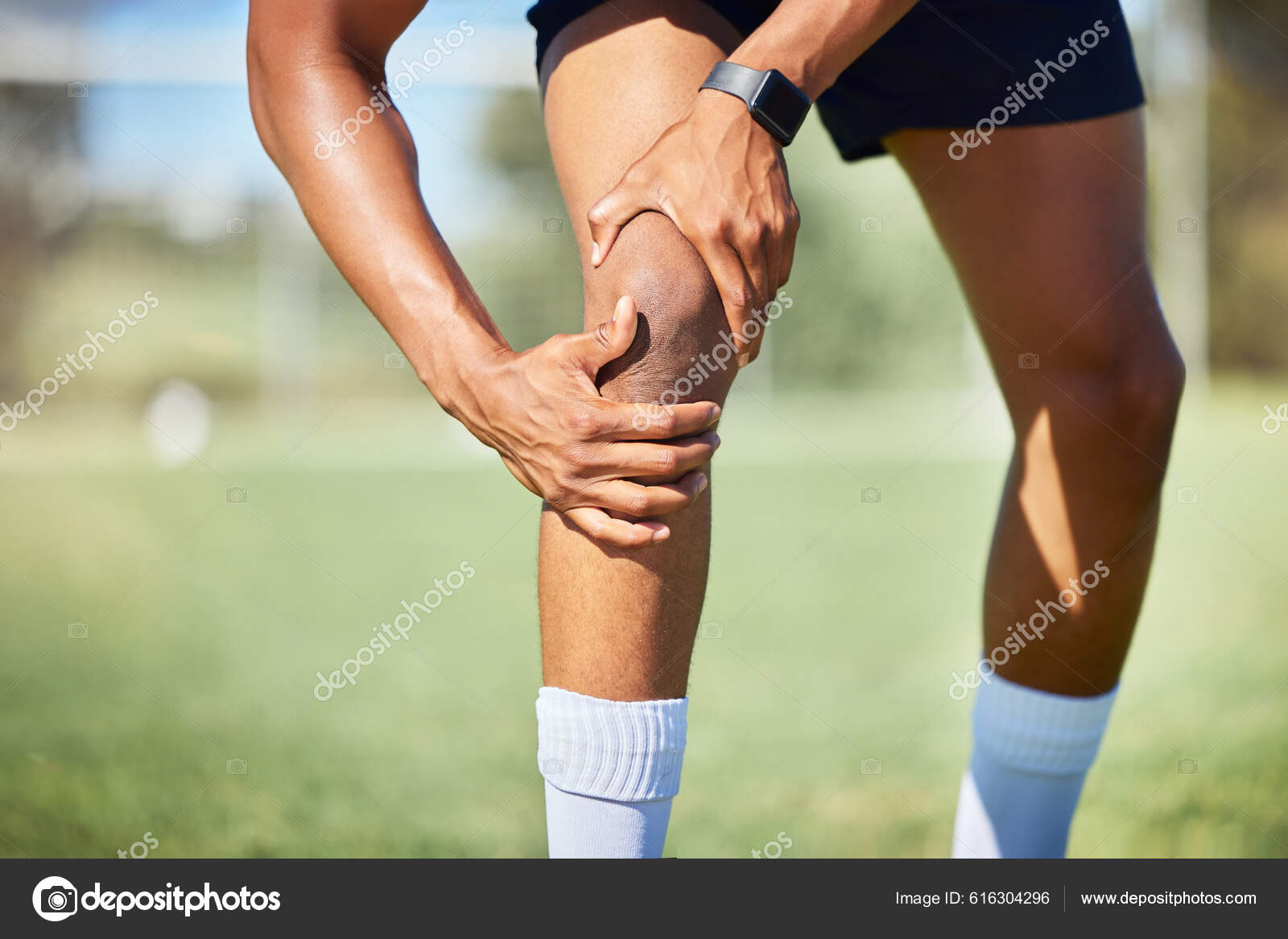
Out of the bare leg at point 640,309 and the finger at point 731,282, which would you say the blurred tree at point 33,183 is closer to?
the bare leg at point 640,309

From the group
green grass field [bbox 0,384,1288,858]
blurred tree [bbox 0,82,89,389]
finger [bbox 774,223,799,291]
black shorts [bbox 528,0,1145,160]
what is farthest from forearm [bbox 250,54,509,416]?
blurred tree [bbox 0,82,89,389]

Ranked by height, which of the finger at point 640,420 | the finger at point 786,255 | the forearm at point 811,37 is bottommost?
the finger at point 640,420

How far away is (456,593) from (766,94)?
7.87ft

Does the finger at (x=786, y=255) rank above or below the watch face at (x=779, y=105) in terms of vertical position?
below

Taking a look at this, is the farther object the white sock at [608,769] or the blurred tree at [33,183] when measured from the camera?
the blurred tree at [33,183]

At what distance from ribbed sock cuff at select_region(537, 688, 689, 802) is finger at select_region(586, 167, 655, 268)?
33 centimetres

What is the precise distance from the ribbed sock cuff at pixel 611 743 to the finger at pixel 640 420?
200 mm

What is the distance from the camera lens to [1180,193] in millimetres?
12320

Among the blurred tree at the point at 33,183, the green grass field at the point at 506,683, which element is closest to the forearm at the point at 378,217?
the green grass field at the point at 506,683

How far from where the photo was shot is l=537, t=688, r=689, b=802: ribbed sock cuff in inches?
30.3

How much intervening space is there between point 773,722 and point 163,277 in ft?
41.6

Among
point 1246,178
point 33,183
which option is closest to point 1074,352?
point 1246,178
